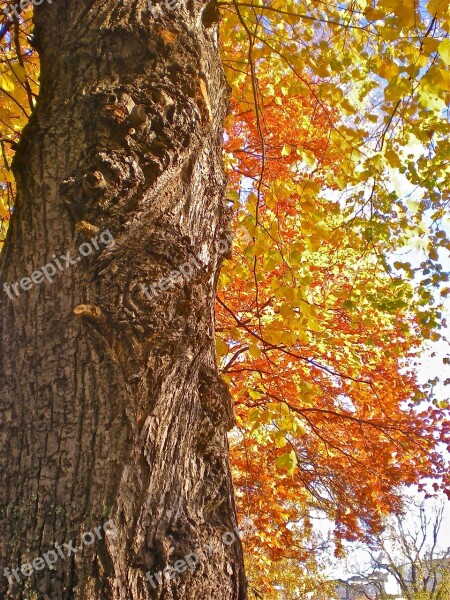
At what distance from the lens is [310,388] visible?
3525mm

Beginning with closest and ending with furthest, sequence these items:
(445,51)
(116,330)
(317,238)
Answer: (116,330), (445,51), (317,238)

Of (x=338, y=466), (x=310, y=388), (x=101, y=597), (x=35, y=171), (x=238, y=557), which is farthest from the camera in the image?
(x=338, y=466)

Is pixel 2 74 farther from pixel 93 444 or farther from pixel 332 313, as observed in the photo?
pixel 332 313

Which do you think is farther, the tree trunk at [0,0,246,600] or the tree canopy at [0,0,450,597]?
the tree canopy at [0,0,450,597]

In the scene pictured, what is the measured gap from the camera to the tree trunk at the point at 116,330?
109 centimetres

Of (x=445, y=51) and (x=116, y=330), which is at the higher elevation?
(x=445, y=51)

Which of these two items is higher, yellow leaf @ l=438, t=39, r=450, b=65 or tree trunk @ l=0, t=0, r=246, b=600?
yellow leaf @ l=438, t=39, r=450, b=65

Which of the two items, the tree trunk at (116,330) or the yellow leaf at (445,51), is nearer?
the tree trunk at (116,330)

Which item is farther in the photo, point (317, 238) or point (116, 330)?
point (317, 238)

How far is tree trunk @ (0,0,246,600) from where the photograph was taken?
1.09 m

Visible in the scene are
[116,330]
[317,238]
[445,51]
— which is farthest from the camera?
[317,238]

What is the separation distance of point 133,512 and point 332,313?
5.59 metres

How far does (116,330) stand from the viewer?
50.7 inches

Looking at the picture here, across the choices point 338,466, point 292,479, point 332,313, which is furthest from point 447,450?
point 332,313
